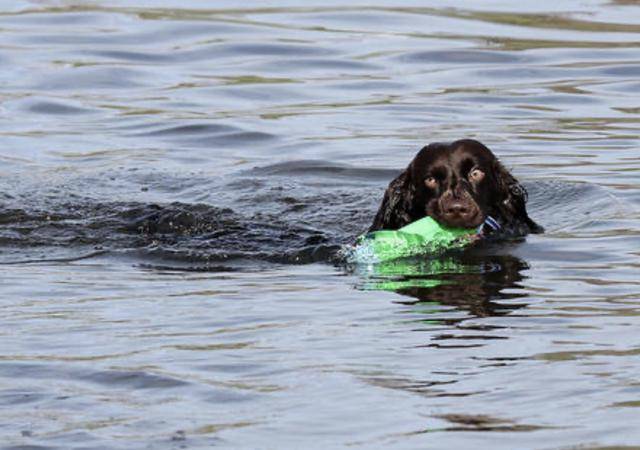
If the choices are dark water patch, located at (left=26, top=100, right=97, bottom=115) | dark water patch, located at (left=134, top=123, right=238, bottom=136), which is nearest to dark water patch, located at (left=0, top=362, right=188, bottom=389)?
dark water patch, located at (left=134, top=123, right=238, bottom=136)

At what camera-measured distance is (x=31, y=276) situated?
896 centimetres

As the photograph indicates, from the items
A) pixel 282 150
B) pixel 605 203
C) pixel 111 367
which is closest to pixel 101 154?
pixel 282 150

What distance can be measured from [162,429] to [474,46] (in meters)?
12.5

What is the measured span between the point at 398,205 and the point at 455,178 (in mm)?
547

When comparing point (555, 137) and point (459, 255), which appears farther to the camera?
point (555, 137)

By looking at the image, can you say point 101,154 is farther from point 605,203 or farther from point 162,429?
point 162,429

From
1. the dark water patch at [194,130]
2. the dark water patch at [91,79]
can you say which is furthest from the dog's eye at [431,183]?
the dark water patch at [91,79]

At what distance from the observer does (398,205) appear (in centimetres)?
994

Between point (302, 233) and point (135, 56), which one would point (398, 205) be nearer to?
point (302, 233)

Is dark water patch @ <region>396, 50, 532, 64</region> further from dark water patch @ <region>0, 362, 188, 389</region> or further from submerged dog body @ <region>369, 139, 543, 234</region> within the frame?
dark water patch @ <region>0, 362, 188, 389</region>

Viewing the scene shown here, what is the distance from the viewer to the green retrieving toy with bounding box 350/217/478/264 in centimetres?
919

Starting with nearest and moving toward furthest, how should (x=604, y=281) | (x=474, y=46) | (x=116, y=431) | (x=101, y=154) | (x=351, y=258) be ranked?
(x=116, y=431)
(x=604, y=281)
(x=351, y=258)
(x=101, y=154)
(x=474, y=46)

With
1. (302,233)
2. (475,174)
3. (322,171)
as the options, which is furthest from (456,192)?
(322,171)

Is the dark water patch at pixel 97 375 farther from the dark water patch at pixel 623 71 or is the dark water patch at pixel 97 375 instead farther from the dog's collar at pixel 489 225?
the dark water patch at pixel 623 71
